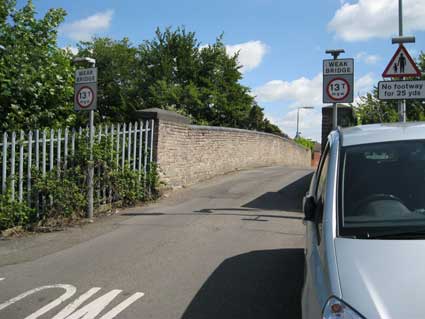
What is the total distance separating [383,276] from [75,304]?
320 cm

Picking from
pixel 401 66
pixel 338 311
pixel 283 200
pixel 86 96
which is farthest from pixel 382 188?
pixel 283 200

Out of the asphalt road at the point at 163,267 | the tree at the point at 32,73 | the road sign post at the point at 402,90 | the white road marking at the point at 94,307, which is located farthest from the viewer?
the tree at the point at 32,73

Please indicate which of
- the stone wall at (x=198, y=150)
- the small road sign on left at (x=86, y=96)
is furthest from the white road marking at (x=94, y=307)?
the stone wall at (x=198, y=150)

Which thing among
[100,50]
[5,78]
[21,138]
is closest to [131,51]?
[100,50]

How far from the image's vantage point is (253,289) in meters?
4.97

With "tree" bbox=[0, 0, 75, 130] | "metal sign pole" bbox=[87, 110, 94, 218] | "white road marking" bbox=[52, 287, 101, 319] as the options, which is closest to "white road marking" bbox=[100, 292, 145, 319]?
"white road marking" bbox=[52, 287, 101, 319]

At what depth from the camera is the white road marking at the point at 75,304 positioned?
4336 mm

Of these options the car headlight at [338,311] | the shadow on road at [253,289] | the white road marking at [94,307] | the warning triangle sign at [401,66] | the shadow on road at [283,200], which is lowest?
the white road marking at [94,307]

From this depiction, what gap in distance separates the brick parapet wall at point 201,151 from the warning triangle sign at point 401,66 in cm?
518

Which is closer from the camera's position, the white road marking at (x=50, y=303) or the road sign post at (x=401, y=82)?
the white road marking at (x=50, y=303)

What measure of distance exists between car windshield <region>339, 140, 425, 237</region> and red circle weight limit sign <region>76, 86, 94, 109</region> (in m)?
6.24

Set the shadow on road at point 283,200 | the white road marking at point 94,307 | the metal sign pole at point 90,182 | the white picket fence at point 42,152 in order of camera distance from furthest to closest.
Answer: the shadow on road at point 283,200 < the metal sign pole at point 90,182 < the white picket fence at point 42,152 < the white road marking at point 94,307

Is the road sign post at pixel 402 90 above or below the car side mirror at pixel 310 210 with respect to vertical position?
above

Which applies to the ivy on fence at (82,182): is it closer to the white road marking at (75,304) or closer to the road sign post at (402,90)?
the white road marking at (75,304)
